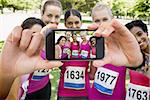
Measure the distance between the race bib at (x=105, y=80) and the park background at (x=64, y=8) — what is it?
0.21ft

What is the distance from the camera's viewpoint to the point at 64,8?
0.94 metres

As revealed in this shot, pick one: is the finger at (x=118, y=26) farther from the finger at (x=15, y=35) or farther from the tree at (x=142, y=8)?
the tree at (x=142, y=8)

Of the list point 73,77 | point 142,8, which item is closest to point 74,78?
point 73,77

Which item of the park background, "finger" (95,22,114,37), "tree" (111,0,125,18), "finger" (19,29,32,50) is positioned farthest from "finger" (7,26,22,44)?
"tree" (111,0,125,18)

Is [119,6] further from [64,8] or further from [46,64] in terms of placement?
[46,64]

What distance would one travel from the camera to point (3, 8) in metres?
1.16

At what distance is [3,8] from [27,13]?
0.15 m

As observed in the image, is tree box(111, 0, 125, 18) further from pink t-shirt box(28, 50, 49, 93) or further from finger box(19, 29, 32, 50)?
finger box(19, 29, 32, 50)

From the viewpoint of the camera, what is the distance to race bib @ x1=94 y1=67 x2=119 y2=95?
0.84 m

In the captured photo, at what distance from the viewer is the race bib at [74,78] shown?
0.84m

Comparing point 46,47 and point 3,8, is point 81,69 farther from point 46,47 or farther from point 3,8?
point 3,8

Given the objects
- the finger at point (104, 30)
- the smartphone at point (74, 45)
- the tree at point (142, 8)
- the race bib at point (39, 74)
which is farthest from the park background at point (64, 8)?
the finger at point (104, 30)

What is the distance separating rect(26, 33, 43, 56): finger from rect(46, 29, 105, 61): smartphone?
3 centimetres

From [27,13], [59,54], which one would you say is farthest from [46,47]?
[27,13]
